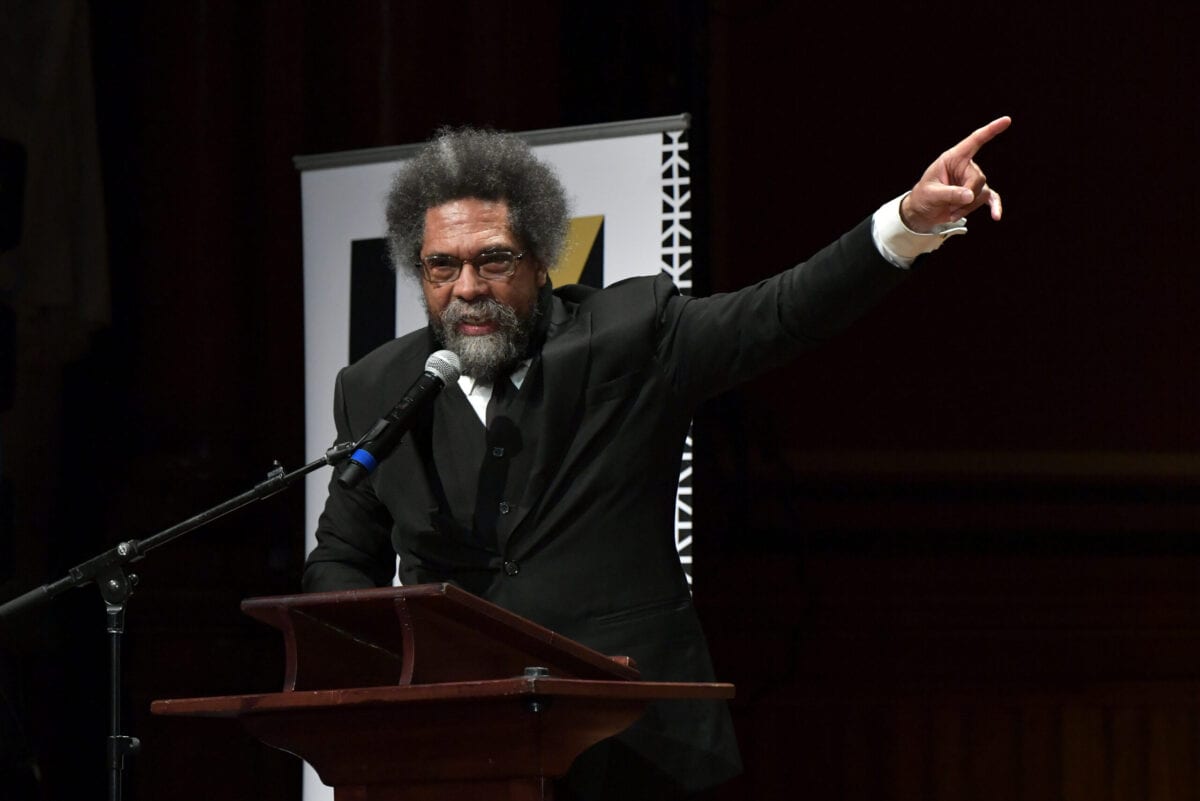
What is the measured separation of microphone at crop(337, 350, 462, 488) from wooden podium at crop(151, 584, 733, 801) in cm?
27

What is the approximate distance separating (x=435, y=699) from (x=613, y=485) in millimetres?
748

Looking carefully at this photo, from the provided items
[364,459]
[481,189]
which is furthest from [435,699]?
[481,189]

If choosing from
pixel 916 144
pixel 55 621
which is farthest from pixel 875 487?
pixel 55 621

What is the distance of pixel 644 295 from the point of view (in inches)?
95.0

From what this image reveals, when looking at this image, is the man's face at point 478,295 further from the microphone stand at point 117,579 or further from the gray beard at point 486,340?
the microphone stand at point 117,579

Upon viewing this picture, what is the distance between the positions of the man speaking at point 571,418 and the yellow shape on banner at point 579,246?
681 mm

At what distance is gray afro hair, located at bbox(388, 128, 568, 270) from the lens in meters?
2.47

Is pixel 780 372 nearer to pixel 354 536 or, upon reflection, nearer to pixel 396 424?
pixel 354 536

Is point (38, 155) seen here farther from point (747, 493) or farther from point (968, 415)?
point (968, 415)

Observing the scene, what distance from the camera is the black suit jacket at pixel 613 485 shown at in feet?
6.98

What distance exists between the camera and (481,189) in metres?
2.47

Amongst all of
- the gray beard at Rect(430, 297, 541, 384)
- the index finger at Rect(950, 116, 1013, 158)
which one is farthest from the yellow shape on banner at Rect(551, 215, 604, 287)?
the index finger at Rect(950, 116, 1013, 158)

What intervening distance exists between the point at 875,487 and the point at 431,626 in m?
2.35

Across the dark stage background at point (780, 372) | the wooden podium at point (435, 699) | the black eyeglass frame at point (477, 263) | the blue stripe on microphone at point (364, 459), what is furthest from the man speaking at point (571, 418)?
the dark stage background at point (780, 372)
